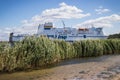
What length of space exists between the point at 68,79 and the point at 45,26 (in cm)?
7006

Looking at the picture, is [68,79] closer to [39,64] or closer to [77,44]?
[39,64]

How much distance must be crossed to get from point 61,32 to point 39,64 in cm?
6233

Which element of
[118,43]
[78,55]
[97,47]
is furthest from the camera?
[118,43]

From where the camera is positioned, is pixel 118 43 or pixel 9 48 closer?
pixel 9 48

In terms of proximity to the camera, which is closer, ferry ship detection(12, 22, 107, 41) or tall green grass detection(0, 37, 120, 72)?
tall green grass detection(0, 37, 120, 72)

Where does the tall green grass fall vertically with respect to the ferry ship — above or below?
below

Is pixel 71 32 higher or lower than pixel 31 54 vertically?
higher

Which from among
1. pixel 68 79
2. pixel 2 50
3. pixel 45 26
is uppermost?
pixel 45 26

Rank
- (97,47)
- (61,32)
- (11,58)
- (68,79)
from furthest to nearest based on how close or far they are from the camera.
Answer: (61,32) < (97,47) < (11,58) < (68,79)

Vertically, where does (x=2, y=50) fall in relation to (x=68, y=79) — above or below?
above

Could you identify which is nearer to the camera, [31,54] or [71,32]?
[31,54]

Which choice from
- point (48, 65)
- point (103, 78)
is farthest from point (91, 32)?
point (103, 78)

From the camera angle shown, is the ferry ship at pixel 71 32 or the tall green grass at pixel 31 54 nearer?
the tall green grass at pixel 31 54

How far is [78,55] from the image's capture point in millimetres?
26953
